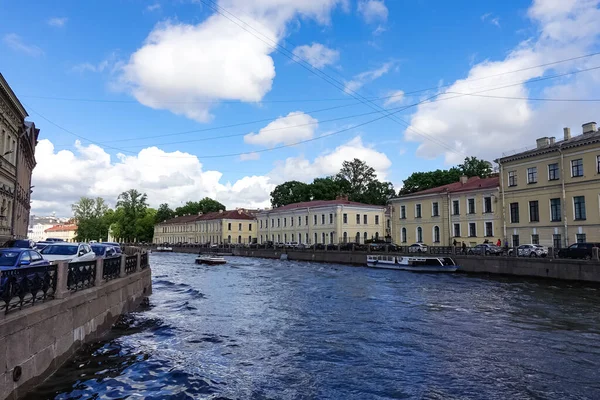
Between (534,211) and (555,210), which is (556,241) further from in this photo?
(534,211)

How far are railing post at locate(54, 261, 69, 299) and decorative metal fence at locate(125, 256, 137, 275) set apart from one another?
7652mm

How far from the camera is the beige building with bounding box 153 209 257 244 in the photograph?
93.7 meters

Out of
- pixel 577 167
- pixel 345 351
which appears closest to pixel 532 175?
pixel 577 167

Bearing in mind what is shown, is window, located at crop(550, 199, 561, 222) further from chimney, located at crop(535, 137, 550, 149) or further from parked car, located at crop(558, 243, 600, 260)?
parked car, located at crop(558, 243, 600, 260)

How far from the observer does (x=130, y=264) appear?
17734 millimetres

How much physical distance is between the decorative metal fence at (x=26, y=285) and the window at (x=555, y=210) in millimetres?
38876

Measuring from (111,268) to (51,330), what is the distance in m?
5.89

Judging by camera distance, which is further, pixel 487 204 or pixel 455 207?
pixel 455 207

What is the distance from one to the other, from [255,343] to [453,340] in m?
5.53

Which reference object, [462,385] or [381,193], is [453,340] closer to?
[462,385]

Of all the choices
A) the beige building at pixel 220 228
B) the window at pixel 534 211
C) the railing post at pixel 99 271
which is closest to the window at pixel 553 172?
the window at pixel 534 211

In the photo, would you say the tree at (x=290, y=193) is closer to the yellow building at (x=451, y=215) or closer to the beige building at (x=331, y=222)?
the beige building at (x=331, y=222)

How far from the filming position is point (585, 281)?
27.6 meters

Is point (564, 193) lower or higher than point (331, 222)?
higher
